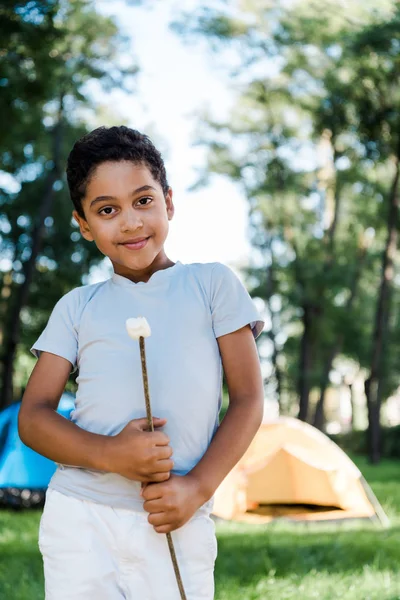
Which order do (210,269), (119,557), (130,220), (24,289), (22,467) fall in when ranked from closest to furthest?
(119,557), (130,220), (210,269), (22,467), (24,289)

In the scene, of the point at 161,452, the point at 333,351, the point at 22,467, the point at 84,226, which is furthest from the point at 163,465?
the point at 333,351

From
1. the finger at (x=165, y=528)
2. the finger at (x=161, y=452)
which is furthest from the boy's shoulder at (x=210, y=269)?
the finger at (x=165, y=528)

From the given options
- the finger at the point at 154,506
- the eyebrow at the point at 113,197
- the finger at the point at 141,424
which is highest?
the eyebrow at the point at 113,197

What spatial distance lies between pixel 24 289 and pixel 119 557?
13.7m

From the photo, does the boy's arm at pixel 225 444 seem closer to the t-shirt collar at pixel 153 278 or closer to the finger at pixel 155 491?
the finger at pixel 155 491

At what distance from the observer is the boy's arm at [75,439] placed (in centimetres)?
144

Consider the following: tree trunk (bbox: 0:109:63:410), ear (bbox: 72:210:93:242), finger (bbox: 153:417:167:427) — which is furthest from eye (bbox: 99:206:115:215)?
tree trunk (bbox: 0:109:63:410)

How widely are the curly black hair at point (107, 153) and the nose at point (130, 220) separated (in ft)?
0.37

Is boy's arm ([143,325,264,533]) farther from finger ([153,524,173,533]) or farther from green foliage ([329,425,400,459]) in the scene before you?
green foliage ([329,425,400,459])

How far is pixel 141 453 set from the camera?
1435 millimetres

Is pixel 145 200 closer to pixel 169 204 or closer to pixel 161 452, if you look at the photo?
pixel 169 204

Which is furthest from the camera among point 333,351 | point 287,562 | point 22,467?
point 333,351

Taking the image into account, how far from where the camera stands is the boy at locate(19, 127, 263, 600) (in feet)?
5.00

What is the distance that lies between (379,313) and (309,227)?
5.20 meters
